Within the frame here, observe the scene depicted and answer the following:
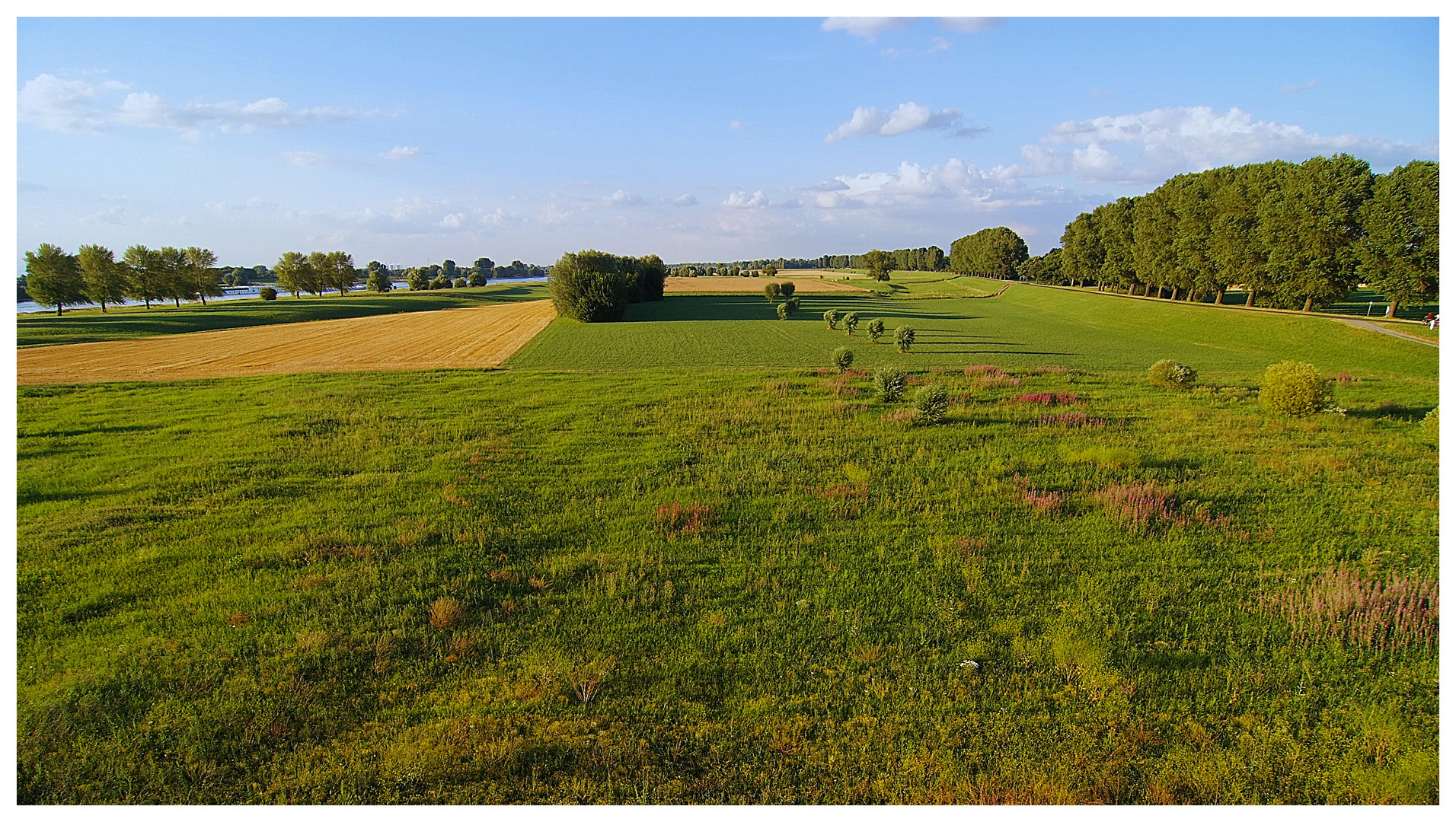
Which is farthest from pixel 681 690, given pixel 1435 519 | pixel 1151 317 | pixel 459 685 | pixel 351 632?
pixel 1151 317

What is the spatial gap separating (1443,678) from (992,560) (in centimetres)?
465

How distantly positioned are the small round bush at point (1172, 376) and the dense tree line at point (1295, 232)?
39718 millimetres

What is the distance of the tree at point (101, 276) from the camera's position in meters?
73.6

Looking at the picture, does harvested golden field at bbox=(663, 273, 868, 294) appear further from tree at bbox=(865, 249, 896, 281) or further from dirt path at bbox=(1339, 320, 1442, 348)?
dirt path at bbox=(1339, 320, 1442, 348)

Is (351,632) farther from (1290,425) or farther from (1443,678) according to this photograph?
(1290,425)

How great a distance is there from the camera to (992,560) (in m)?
9.64

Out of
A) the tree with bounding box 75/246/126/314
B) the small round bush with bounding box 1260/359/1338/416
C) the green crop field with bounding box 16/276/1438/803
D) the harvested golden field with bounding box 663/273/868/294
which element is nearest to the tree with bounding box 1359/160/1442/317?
the small round bush with bounding box 1260/359/1338/416

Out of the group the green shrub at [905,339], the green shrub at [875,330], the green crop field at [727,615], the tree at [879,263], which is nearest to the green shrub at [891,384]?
the green crop field at [727,615]

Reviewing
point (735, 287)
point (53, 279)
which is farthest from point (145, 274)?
point (735, 287)

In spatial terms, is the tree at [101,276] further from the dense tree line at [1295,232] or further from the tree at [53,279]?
the dense tree line at [1295,232]

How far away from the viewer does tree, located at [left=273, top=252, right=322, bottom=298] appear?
112 metres

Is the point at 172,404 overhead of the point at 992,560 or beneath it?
overhead

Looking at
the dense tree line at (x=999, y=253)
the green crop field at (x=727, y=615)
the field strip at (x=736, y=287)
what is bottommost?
the green crop field at (x=727, y=615)

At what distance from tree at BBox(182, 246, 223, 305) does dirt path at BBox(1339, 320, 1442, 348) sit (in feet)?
438
